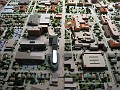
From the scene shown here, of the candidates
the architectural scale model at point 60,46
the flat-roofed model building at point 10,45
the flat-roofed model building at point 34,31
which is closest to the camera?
the architectural scale model at point 60,46

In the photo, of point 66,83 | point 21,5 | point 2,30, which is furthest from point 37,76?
point 21,5

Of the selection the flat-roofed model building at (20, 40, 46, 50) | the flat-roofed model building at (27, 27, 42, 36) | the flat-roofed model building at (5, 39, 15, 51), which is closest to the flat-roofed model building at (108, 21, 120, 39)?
the flat-roofed model building at (20, 40, 46, 50)

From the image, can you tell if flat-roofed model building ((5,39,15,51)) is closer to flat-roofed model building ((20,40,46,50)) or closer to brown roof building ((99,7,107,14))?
flat-roofed model building ((20,40,46,50))

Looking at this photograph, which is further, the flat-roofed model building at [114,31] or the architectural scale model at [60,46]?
the flat-roofed model building at [114,31]

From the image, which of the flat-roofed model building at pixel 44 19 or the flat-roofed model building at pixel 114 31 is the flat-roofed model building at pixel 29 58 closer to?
the flat-roofed model building at pixel 44 19

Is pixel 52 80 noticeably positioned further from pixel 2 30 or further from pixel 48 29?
pixel 2 30

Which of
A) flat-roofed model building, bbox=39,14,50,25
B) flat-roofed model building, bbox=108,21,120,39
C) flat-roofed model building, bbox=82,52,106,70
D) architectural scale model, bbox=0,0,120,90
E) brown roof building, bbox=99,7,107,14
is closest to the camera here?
architectural scale model, bbox=0,0,120,90

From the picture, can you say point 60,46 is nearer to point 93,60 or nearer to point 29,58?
point 29,58

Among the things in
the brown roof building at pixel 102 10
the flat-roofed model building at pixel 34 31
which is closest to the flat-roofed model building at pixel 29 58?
the flat-roofed model building at pixel 34 31

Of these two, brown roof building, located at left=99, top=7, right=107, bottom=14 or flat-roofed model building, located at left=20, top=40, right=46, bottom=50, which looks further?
brown roof building, located at left=99, top=7, right=107, bottom=14
